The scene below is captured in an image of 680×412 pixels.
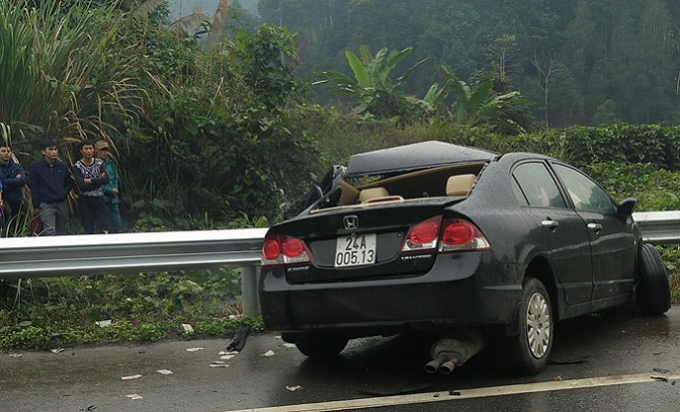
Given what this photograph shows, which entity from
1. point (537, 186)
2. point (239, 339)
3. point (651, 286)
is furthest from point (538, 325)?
point (239, 339)

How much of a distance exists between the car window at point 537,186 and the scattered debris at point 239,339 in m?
2.30

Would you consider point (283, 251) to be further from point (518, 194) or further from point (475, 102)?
point (475, 102)

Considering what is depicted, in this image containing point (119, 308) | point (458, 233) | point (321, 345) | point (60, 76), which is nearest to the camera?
point (458, 233)

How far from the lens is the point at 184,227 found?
1178cm

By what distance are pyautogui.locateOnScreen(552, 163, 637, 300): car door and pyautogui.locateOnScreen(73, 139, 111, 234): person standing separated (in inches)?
232

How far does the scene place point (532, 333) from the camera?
18.1 ft

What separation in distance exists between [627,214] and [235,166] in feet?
21.8

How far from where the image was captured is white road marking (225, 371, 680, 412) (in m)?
4.93

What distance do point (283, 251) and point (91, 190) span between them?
18.4 feet

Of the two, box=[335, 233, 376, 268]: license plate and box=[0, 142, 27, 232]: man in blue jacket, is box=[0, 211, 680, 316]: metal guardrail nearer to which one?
box=[335, 233, 376, 268]: license plate

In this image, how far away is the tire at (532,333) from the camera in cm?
534

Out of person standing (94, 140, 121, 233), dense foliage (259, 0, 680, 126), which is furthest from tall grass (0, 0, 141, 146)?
dense foliage (259, 0, 680, 126)

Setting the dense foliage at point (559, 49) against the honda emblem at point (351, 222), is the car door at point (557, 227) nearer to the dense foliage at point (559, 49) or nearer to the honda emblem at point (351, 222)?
the honda emblem at point (351, 222)

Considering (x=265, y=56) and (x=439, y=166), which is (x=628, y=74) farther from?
(x=439, y=166)
